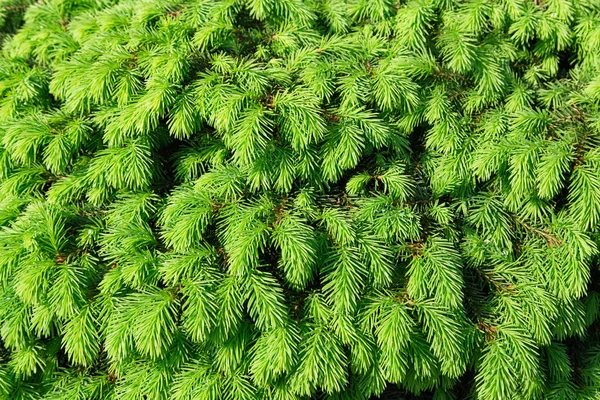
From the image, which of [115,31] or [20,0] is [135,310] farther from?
[20,0]

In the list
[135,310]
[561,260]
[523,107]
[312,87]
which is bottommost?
[561,260]

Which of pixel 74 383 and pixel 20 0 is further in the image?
pixel 20 0

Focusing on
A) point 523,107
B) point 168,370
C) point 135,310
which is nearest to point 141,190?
point 135,310

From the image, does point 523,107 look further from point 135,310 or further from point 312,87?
point 135,310

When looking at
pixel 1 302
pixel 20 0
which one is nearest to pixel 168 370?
pixel 1 302

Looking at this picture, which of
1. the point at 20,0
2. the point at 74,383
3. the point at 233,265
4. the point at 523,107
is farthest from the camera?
the point at 20,0

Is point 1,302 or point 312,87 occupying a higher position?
point 312,87

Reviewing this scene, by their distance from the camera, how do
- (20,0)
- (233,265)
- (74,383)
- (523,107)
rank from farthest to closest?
(20,0) < (523,107) < (74,383) < (233,265)
